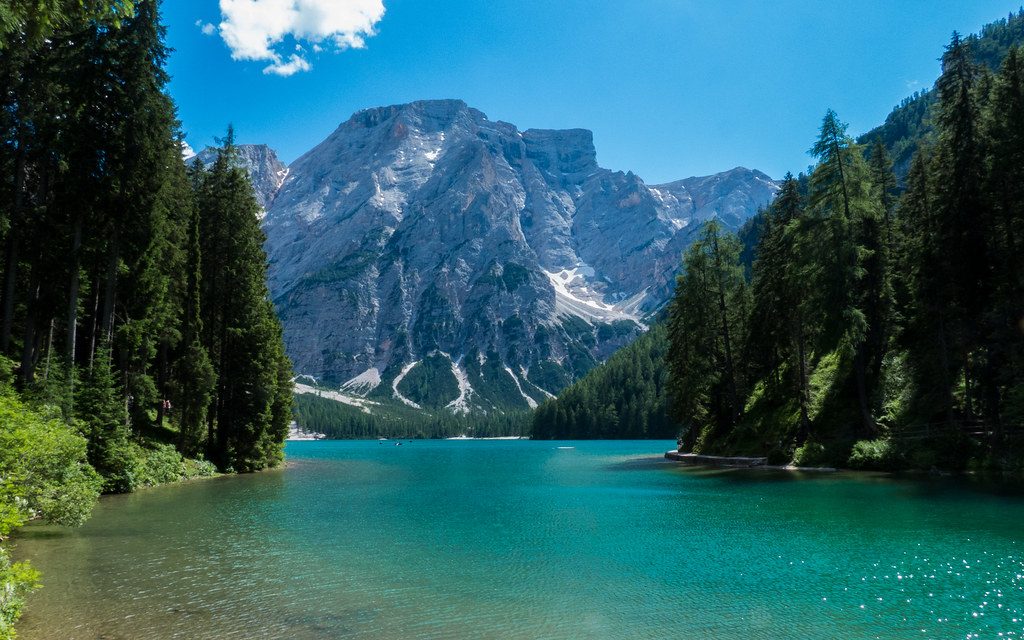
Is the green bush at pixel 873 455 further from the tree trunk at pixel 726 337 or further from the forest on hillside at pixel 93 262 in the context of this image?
the forest on hillside at pixel 93 262

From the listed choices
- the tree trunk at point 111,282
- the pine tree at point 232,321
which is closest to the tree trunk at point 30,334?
the tree trunk at point 111,282

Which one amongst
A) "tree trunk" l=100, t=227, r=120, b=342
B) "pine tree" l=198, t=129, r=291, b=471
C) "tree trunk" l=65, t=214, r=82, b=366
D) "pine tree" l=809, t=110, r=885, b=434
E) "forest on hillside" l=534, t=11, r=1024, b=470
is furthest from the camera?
"pine tree" l=198, t=129, r=291, b=471

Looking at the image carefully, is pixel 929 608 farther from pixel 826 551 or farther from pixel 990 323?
pixel 990 323

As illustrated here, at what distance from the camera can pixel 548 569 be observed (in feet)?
52.2

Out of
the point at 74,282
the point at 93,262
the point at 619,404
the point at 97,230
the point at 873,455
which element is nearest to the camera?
the point at 74,282

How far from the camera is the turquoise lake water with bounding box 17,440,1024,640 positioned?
11.3 m

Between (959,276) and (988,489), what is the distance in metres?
14.6

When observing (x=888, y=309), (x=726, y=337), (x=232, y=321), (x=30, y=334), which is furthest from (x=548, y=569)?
(x=726, y=337)

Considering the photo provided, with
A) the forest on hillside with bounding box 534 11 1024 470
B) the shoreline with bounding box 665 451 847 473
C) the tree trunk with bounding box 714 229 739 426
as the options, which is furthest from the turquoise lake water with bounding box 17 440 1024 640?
the tree trunk with bounding box 714 229 739 426

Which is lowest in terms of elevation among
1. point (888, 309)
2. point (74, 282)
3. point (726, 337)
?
point (726, 337)

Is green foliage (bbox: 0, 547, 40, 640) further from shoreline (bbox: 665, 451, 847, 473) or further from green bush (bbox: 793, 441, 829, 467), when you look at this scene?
green bush (bbox: 793, 441, 829, 467)

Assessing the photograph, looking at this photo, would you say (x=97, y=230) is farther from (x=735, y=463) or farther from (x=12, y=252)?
(x=735, y=463)

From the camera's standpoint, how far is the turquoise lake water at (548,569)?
11258mm

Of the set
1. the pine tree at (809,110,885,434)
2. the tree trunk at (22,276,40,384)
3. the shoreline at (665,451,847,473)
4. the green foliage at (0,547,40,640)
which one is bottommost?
the shoreline at (665,451,847,473)
